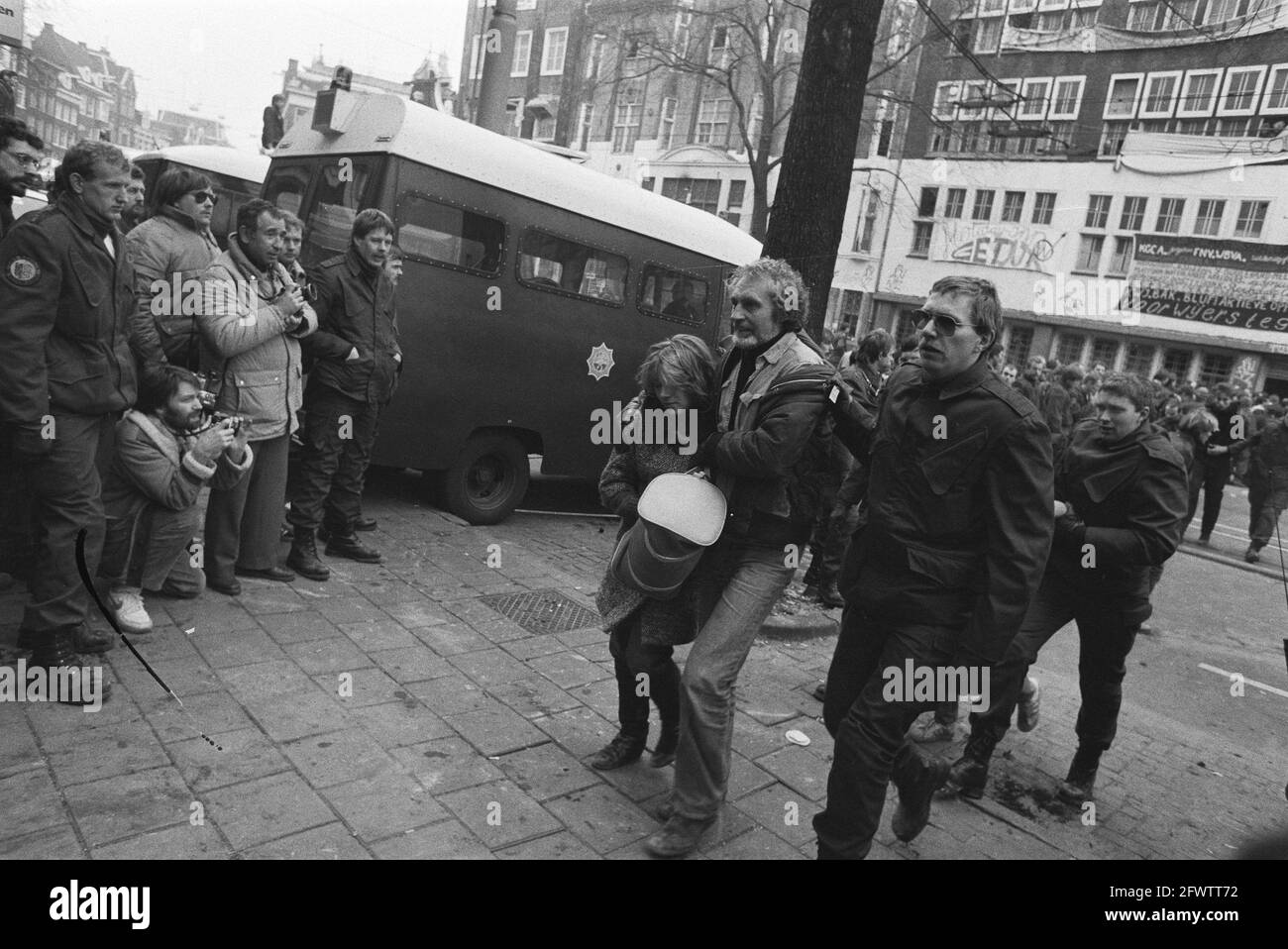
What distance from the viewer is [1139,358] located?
25.6 metres

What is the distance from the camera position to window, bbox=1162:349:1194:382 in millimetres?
24609

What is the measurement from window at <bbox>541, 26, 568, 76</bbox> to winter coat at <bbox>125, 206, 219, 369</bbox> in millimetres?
41838

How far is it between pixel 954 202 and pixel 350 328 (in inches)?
1125

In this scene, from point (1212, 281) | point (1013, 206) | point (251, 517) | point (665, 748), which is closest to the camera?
point (665, 748)

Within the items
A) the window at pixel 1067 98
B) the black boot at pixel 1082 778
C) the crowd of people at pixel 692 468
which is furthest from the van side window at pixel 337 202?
the window at pixel 1067 98

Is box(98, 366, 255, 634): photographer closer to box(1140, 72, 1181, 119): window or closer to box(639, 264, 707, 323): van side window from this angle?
box(639, 264, 707, 323): van side window

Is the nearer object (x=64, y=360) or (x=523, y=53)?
(x=64, y=360)

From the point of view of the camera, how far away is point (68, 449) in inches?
143

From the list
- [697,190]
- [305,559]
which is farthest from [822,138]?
[697,190]

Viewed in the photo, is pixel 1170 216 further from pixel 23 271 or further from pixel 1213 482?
pixel 23 271

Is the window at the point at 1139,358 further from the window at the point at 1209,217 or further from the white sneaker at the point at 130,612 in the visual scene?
the white sneaker at the point at 130,612

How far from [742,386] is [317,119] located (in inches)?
207

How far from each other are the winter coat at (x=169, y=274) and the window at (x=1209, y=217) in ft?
89.3

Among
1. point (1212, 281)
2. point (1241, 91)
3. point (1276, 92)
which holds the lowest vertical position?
point (1212, 281)
